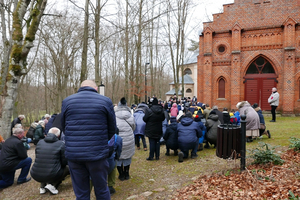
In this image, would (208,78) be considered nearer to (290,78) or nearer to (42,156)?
(290,78)

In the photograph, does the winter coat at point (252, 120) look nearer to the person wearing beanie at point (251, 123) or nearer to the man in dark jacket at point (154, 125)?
the person wearing beanie at point (251, 123)

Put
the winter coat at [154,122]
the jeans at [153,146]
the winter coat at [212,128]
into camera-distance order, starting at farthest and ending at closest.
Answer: the winter coat at [212,128], the jeans at [153,146], the winter coat at [154,122]

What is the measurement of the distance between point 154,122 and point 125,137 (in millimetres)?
1653

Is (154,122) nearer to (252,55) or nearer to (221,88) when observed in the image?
(221,88)

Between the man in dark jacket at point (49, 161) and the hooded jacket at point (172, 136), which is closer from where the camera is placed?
the man in dark jacket at point (49, 161)

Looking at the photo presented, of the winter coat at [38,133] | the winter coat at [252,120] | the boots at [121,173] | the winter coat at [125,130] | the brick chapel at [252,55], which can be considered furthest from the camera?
the brick chapel at [252,55]

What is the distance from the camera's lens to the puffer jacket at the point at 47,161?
14.8 ft

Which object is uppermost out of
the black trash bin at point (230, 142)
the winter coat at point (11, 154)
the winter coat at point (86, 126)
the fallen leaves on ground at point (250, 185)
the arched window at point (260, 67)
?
the arched window at point (260, 67)

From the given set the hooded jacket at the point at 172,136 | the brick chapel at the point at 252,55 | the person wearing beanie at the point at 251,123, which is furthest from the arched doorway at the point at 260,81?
the hooded jacket at the point at 172,136

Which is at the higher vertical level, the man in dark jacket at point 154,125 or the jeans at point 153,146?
the man in dark jacket at point 154,125

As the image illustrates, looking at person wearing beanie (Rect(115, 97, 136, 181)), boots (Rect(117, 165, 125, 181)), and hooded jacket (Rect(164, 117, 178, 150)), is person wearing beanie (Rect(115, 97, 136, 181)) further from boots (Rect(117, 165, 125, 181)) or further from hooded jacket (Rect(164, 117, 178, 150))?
hooded jacket (Rect(164, 117, 178, 150))

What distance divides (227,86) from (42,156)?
17.1 meters

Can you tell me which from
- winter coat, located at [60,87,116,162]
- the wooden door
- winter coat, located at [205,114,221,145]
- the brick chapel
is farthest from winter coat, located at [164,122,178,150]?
the wooden door

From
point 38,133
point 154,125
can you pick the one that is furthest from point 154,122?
point 38,133
